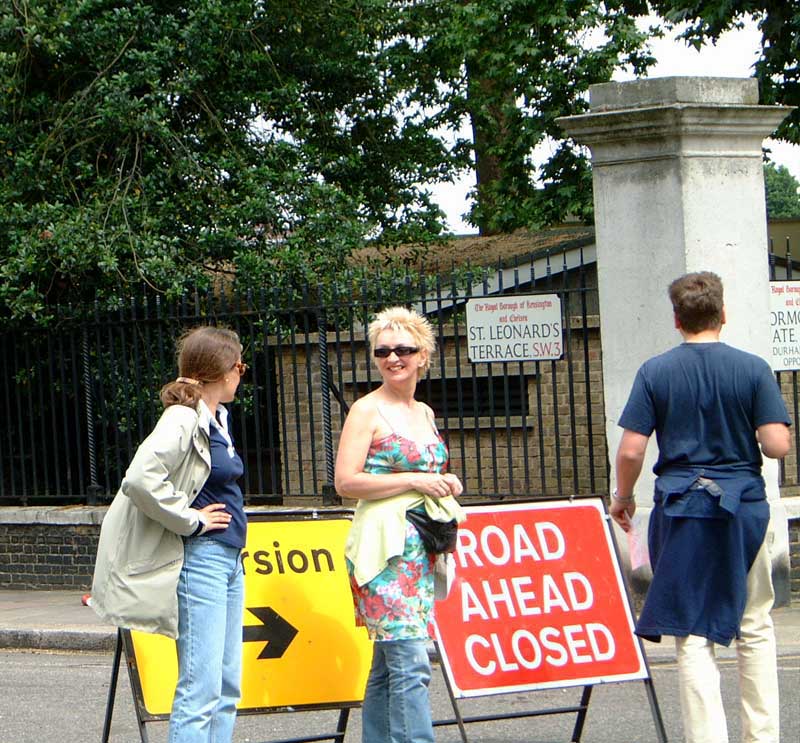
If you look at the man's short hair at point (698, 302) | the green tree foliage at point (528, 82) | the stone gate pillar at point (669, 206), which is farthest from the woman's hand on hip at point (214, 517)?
the green tree foliage at point (528, 82)

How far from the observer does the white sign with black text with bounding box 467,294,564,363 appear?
9734mm

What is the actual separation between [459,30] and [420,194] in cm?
316

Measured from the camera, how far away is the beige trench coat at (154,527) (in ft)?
14.8

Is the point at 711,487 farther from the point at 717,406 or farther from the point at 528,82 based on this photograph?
the point at 528,82

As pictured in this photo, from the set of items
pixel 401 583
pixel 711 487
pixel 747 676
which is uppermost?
pixel 711 487

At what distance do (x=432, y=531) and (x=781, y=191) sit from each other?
3666 inches

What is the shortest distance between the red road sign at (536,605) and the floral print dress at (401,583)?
0.93m

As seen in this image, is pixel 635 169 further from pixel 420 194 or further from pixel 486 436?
pixel 420 194

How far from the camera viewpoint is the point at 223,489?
4.75 meters

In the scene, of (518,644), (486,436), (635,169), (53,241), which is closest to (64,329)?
(53,241)

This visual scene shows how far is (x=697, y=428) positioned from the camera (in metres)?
4.84

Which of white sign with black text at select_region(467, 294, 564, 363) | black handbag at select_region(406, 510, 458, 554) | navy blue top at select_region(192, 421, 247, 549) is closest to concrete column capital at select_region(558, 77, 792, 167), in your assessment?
white sign with black text at select_region(467, 294, 564, 363)

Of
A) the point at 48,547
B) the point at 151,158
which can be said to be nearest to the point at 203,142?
the point at 151,158

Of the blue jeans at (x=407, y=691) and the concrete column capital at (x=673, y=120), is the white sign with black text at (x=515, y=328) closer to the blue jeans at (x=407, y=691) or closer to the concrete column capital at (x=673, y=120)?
the concrete column capital at (x=673, y=120)
